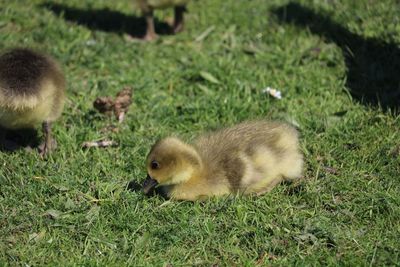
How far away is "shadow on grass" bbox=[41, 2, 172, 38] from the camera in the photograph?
6297mm

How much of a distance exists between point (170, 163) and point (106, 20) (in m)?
3.31

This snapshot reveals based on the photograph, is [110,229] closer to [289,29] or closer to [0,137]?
[0,137]

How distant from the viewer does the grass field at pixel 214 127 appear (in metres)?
3.36

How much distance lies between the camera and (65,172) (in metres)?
3.98

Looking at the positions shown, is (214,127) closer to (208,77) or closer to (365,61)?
(208,77)

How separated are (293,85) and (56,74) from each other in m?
1.91

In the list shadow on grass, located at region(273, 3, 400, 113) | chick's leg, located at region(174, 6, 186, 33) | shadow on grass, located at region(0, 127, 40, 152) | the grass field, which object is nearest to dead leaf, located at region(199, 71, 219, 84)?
the grass field

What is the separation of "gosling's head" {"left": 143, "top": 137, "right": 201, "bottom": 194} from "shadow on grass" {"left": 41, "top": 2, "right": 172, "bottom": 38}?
2892mm

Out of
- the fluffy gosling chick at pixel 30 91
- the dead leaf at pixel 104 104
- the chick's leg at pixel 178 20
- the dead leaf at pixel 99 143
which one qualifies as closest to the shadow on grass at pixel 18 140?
the fluffy gosling chick at pixel 30 91

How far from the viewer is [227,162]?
3703 mm

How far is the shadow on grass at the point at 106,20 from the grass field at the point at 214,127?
→ 0.07 ft

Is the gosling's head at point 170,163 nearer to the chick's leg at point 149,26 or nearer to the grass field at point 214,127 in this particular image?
the grass field at point 214,127

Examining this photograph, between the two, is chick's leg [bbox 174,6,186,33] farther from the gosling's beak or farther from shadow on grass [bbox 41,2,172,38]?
the gosling's beak

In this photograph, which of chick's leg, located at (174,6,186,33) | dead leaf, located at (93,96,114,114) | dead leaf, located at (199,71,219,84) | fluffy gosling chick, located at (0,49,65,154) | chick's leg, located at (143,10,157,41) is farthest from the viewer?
chick's leg, located at (174,6,186,33)
